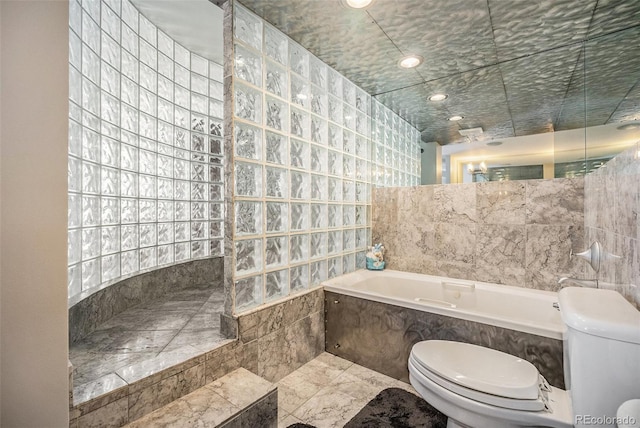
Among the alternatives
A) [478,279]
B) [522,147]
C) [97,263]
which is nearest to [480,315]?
[478,279]

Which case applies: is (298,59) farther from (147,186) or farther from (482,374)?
(482,374)

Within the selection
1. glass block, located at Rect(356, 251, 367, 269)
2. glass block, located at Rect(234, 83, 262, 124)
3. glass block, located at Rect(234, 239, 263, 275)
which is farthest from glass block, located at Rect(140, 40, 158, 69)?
glass block, located at Rect(356, 251, 367, 269)

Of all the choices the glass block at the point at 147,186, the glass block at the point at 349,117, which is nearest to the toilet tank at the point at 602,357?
the glass block at the point at 349,117

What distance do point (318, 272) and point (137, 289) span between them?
1440 millimetres

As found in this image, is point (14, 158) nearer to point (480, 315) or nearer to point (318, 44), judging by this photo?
point (318, 44)

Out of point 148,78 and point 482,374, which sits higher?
point 148,78

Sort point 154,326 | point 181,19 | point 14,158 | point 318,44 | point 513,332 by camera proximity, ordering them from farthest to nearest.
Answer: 1. point 181,19
2. point 318,44
3. point 154,326
4. point 513,332
5. point 14,158

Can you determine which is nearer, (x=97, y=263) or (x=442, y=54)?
(x=97, y=263)

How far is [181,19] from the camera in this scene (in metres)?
2.28

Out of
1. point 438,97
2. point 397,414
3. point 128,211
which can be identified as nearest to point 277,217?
point 128,211

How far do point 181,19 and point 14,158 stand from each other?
2159 millimetres

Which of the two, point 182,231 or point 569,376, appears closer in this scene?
point 569,376

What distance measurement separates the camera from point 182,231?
2699 millimetres

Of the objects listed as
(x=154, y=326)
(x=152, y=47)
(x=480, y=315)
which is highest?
(x=152, y=47)
